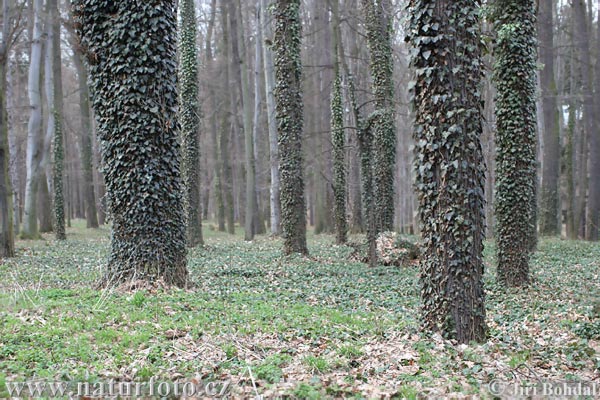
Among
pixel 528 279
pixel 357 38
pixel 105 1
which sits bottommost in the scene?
pixel 528 279

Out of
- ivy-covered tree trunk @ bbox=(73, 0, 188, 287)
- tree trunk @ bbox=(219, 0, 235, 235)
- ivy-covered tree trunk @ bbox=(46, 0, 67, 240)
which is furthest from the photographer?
tree trunk @ bbox=(219, 0, 235, 235)

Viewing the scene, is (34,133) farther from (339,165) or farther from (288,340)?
(288,340)

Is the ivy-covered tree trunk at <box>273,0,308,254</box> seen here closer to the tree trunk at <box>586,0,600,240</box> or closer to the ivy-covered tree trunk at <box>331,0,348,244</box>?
the ivy-covered tree trunk at <box>331,0,348,244</box>

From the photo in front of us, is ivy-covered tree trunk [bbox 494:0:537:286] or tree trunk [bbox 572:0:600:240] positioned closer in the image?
ivy-covered tree trunk [bbox 494:0:537:286]

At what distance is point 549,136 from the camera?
1902 centimetres

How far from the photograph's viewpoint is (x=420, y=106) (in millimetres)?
5523

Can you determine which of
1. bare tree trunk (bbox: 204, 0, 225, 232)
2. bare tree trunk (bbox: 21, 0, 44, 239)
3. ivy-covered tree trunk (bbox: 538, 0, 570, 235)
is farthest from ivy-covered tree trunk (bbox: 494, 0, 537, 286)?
bare tree trunk (bbox: 204, 0, 225, 232)

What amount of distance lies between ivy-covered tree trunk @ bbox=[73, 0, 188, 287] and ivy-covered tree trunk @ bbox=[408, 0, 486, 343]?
4460 millimetres

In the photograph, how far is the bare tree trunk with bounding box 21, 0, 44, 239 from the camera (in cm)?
1766

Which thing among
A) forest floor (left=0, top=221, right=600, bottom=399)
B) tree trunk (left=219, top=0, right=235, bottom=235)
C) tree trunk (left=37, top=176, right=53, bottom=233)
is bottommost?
forest floor (left=0, top=221, right=600, bottom=399)

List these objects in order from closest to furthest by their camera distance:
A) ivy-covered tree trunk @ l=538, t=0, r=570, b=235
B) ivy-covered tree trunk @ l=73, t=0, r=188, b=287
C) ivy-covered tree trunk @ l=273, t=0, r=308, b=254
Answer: ivy-covered tree trunk @ l=73, t=0, r=188, b=287
ivy-covered tree trunk @ l=273, t=0, r=308, b=254
ivy-covered tree trunk @ l=538, t=0, r=570, b=235

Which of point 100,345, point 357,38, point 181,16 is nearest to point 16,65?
point 181,16

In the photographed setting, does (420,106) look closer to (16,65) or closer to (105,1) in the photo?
(105,1)

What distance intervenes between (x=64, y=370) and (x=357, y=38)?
23114 mm
